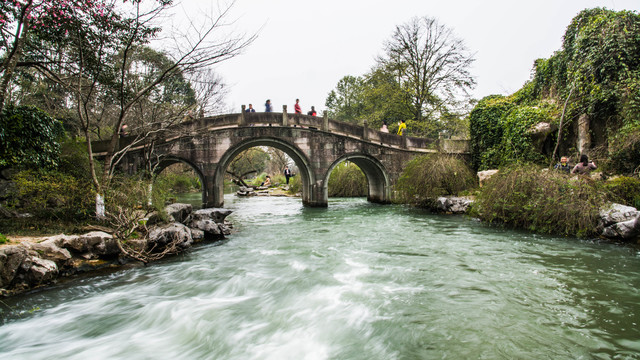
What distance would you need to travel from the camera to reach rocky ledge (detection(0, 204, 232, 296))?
14.2 feet

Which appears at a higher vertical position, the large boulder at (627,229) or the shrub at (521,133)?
the shrub at (521,133)

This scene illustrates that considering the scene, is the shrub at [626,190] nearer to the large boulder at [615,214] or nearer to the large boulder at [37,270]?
the large boulder at [615,214]

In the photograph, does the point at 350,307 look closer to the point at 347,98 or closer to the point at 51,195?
the point at 51,195

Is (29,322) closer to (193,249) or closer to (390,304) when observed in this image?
(193,249)

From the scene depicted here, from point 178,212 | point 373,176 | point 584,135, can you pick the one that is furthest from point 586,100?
point 178,212

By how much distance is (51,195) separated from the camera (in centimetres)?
643

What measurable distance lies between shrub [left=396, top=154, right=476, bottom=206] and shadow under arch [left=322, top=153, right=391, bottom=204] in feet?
11.2

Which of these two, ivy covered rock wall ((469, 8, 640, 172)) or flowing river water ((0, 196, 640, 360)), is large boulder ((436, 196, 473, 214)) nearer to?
ivy covered rock wall ((469, 8, 640, 172))

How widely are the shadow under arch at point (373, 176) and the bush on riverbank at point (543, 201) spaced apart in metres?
7.07

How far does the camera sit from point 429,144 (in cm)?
1670

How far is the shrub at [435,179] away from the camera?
12.3m

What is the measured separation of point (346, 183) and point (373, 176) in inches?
172

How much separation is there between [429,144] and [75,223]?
49.0 ft

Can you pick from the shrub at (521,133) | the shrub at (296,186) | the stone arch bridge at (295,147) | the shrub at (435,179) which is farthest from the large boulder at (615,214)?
the shrub at (296,186)
